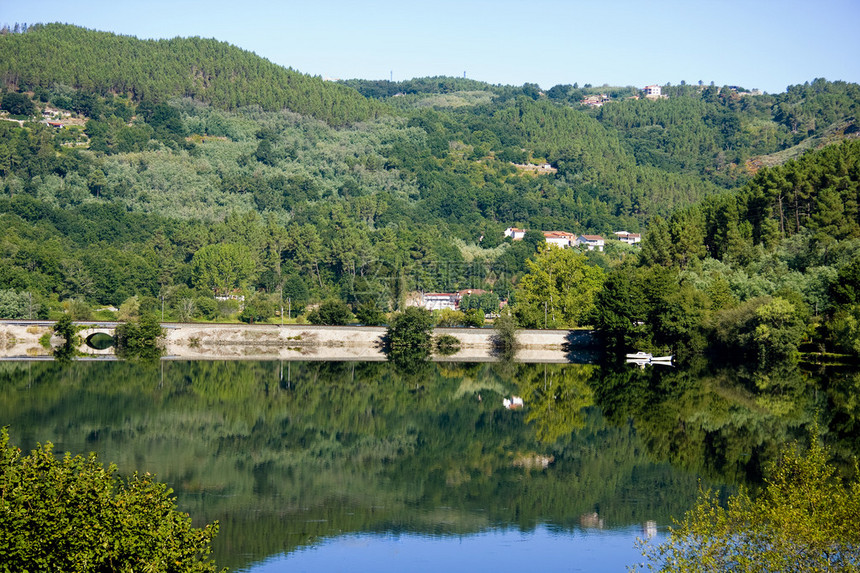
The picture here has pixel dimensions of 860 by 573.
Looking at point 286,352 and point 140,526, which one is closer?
point 140,526

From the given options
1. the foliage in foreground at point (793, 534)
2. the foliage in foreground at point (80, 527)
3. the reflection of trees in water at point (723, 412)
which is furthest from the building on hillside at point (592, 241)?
the foliage in foreground at point (80, 527)

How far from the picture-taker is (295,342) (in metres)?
84.5

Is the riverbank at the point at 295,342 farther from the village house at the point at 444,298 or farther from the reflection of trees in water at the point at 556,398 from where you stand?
the village house at the point at 444,298

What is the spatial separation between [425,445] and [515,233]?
136m

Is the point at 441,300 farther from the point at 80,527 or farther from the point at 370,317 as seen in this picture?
the point at 80,527

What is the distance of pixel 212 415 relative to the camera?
A: 46.7m

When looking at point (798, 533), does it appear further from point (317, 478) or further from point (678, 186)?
point (678, 186)

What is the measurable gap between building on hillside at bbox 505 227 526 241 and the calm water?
363ft

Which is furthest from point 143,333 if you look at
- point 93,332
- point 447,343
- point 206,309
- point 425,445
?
point 425,445

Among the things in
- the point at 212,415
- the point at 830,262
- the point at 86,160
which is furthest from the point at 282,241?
the point at 212,415

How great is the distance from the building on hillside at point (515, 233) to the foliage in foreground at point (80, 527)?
6180 inches

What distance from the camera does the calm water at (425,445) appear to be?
27516 mm

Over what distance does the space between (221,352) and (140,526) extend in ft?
201

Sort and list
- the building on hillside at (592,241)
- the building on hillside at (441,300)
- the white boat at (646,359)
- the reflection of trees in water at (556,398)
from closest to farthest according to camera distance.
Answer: the reflection of trees in water at (556,398)
the white boat at (646,359)
the building on hillside at (441,300)
the building on hillside at (592,241)
